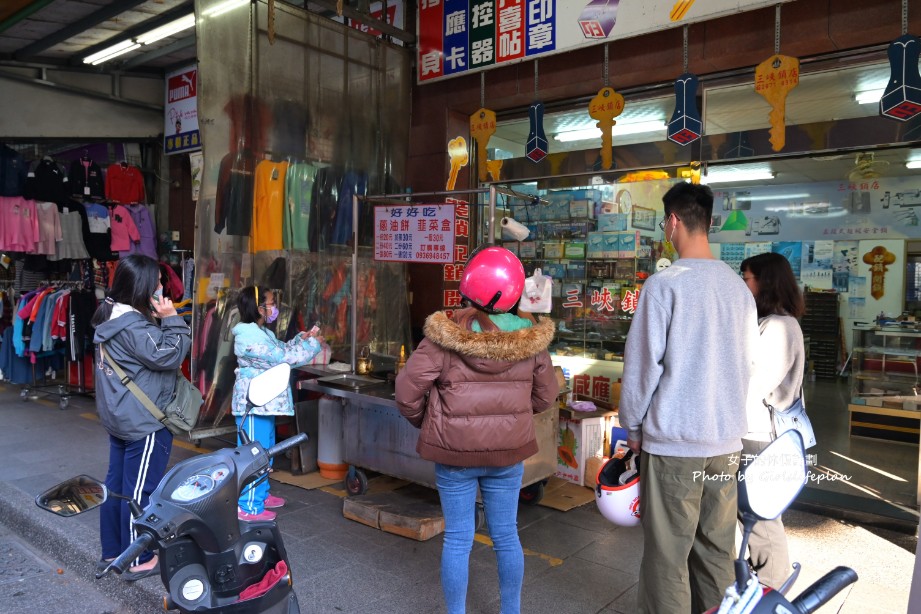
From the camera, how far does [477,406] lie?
2.94 m

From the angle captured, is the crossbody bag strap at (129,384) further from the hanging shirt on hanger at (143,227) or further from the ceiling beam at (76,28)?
the hanging shirt on hanger at (143,227)

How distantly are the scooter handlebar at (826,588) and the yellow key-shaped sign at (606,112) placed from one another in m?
5.09

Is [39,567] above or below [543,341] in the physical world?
Result: below

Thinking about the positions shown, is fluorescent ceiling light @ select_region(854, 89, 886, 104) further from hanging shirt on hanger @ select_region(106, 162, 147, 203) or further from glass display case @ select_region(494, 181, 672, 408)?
hanging shirt on hanger @ select_region(106, 162, 147, 203)

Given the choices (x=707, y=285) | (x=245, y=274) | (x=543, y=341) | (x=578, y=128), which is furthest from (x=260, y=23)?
(x=707, y=285)

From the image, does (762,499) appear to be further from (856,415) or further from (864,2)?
(856,415)

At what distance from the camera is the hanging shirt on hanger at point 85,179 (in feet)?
33.2

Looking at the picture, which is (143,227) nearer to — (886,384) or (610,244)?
(610,244)

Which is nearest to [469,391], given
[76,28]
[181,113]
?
[76,28]

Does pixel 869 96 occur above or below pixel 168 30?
below

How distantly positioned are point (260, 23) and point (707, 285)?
5.12 metres

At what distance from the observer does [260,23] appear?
5.98 meters

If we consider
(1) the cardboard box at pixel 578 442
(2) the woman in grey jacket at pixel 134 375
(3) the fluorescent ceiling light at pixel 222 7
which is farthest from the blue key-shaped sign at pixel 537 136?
(2) the woman in grey jacket at pixel 134 375

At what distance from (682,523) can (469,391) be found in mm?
1059
